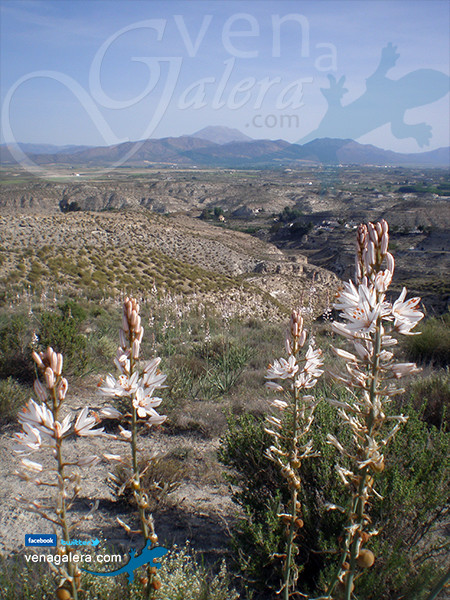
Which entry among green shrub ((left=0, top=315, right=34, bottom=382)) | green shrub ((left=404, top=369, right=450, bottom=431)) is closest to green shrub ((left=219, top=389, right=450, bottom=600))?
green shrub ((left=404, top=369, right=450, bottom=431))

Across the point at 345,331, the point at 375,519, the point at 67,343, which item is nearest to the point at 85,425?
the point at 345,331

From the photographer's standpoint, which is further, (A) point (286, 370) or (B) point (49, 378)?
(A) point (286, 370)

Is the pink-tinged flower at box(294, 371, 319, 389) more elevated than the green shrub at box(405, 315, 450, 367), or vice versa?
the pink-tinged flower at box(294, 371, 319, 389)

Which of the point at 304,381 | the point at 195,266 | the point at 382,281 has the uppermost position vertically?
the point at 382,281

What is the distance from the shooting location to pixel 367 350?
1.54m

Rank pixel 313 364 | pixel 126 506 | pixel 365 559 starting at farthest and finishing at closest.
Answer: pixel 126 506 → pixel 313 364 → pixel 365 559

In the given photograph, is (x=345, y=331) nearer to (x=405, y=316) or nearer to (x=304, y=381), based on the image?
(x=405, y=316)

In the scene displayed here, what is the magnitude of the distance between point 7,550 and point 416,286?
93.0 feet

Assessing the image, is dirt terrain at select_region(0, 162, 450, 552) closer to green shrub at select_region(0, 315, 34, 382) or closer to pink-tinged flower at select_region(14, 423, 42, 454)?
green shrub at select_region(0, 315, 34, 382)

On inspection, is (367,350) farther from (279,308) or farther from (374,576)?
(279,308)

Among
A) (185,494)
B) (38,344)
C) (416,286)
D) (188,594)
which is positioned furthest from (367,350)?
(416,286)

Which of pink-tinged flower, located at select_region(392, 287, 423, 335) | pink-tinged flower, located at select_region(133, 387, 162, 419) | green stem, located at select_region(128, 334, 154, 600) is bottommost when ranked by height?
green stem, located at select_region(128, 334, 154, 600)

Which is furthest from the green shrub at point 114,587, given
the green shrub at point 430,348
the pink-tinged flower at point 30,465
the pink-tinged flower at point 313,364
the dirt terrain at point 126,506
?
the green shrub at point 430,348

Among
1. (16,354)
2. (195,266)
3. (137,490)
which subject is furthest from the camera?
(195,266)
